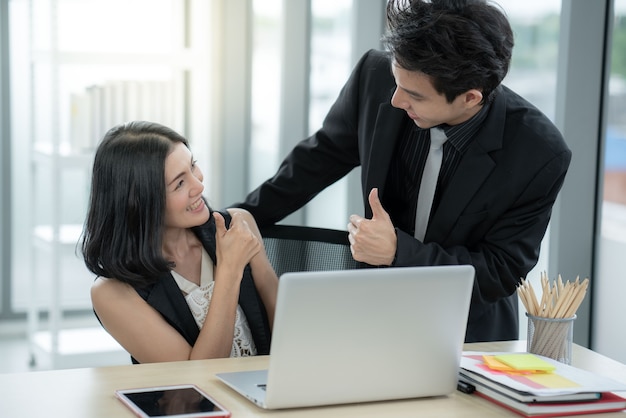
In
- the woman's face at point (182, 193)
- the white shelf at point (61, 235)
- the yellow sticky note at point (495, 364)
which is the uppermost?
the woman's face at point (182, 193)

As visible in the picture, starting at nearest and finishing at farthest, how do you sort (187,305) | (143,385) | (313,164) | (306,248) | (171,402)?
(171,402) < (143,385) < (187,305) < (306,248) < (313,164)

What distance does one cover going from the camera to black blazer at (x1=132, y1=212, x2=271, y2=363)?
2.04 metres

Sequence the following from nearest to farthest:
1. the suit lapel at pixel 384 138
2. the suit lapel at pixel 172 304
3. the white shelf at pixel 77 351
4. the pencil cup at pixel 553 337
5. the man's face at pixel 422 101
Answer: the pencil cup at pixel 553 337 < the man's face at pixel 422 101 < the suit lapel at pixel 172 304 < the suit lapel at pixel 384 138 < the white shelf at pixel 77 351

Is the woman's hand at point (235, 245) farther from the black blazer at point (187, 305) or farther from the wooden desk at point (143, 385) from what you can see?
the wooden desk at point (143, 385)

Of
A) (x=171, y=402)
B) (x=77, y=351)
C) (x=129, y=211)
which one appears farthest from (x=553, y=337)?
(x=77, y=351)

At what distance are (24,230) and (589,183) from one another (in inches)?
138

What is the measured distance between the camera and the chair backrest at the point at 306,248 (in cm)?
217

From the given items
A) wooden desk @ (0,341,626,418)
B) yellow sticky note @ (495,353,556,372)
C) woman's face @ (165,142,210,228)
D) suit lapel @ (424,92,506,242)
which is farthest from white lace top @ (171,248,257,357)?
yellow sticky note @ (495,353,556,372)

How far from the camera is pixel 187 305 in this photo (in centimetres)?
207

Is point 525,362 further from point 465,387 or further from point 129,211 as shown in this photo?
point 129,211

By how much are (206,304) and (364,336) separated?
2.07 feet

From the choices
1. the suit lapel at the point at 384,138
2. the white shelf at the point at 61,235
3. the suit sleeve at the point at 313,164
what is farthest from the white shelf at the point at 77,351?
the suit lapel at the point at 384,138

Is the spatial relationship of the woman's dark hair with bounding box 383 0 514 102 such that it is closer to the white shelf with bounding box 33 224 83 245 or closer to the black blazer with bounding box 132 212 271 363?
the black blazer with bounding box 132 212 271 363

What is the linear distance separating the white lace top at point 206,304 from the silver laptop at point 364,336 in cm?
45
